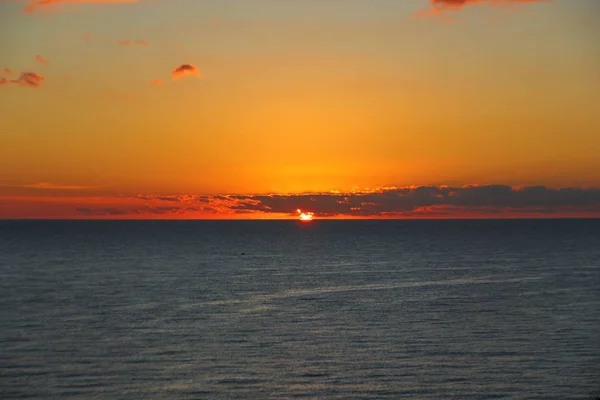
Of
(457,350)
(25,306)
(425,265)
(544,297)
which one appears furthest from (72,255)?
(457,350)

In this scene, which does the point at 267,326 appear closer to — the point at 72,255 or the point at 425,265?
the point at 425,265

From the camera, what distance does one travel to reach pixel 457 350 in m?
61.6

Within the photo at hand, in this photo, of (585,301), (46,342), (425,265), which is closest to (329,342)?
Answer: (46,342)

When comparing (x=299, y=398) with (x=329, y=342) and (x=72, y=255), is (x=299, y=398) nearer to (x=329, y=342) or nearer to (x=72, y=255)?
(x=329, y=342)

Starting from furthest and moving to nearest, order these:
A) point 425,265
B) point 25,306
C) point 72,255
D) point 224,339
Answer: point 72,255 → point 425,265 → point 25,306 → point 224,339

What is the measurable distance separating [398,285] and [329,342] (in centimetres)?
4817

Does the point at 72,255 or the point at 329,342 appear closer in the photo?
the point at 329,342

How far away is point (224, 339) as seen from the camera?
6625 cm

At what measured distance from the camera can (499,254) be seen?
18888cm

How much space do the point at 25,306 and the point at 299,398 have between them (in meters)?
51.2

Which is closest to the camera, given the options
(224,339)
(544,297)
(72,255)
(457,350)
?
(457,350)

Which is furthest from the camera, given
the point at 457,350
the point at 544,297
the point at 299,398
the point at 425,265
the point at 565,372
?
the point at 425,265

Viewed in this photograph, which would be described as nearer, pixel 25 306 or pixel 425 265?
pixel 25 306

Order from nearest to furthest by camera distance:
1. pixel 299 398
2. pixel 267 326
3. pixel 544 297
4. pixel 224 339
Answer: pixel 299 398
pixel 224 339
pixel 267 326
pixel 544 297
